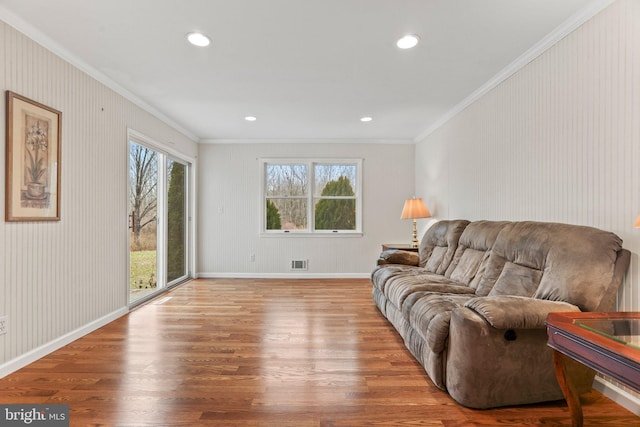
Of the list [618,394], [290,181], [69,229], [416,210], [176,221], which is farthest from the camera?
[290,181]

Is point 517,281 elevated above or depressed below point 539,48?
below

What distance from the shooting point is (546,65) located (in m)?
2.49

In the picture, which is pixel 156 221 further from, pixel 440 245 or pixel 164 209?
pixel 440 245

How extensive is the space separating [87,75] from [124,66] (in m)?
0.37

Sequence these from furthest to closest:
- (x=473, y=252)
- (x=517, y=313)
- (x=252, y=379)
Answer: (x=473, y=252), (x=252, y=379), (x=517, y=313)

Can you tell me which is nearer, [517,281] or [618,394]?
[618,394]

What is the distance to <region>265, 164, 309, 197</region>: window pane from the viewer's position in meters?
5.68

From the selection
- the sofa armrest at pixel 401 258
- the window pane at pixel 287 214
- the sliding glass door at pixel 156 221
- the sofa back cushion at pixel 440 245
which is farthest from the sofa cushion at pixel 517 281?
the sliding glass door at pixel 156 221

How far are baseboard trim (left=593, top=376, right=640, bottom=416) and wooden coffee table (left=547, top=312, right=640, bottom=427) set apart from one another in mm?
550

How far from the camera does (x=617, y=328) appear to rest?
4.46 ft

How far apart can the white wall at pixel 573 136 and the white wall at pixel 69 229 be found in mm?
3918

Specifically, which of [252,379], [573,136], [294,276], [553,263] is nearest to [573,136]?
[573,136]

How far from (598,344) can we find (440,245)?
254cm

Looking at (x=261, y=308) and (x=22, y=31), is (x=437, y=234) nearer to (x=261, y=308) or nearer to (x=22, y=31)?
(x=261, y=308)
